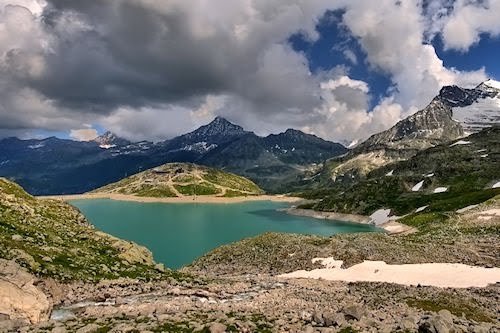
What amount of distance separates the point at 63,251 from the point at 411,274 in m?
44.8

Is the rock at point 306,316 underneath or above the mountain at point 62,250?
underneath

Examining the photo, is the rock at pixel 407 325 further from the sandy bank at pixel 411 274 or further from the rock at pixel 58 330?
the sandy bank at pixel 411 274

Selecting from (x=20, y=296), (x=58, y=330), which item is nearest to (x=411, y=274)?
(x=20, y=296)

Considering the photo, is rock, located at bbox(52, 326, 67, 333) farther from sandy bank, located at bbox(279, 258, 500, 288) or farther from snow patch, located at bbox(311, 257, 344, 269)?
snow patch, located at bbox(311, 257, 344, 269)

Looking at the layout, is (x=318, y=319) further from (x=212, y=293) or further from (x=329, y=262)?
(x=329, y=262)

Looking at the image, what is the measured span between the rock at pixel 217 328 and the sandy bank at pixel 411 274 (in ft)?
129

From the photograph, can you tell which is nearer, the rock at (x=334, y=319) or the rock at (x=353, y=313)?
the rock at (x=334, y=319)

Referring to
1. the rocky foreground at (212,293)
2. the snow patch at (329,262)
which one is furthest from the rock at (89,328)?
the snow patch at (329,262)

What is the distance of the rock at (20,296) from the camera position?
2761 centimetres

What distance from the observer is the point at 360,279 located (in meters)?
61.7

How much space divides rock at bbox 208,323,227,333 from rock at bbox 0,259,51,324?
482 inches

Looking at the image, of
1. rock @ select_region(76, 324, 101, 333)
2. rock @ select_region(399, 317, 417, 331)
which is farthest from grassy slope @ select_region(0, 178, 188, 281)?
rock @ select_region(399, 317, 417, 331)

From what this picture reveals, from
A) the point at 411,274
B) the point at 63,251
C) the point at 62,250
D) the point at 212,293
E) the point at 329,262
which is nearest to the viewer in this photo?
the point at 212,293

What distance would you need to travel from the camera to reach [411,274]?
201 feet
